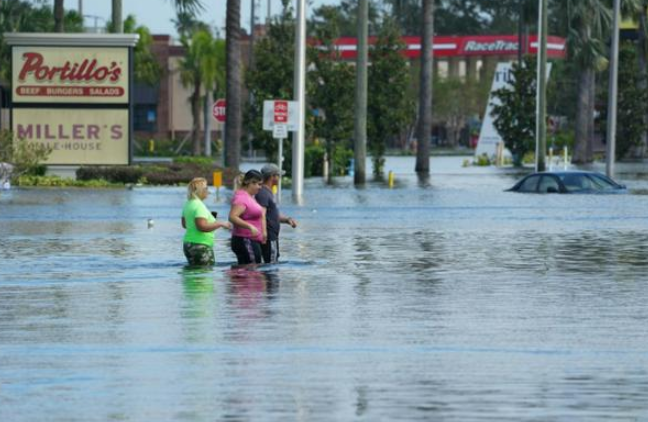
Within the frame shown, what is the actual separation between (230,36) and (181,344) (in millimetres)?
43222

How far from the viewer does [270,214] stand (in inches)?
920

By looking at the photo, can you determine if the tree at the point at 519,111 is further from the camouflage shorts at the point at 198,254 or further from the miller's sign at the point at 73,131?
the camouflage shorts at the point at 198,254

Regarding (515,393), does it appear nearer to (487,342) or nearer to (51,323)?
(487,342)

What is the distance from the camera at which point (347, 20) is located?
604ft

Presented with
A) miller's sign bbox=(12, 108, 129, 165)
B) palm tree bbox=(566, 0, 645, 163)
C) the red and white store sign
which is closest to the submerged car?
miller's sign bbox=(12, 108, 129, 165)

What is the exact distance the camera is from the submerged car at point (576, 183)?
49.0 meters

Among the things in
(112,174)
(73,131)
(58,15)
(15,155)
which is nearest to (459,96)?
(58,15)

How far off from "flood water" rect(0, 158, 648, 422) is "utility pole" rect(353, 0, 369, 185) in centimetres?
2594

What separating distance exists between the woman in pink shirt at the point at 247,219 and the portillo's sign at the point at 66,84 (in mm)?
32911

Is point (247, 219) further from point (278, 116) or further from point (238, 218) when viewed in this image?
point (278, 116)

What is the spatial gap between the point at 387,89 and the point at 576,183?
2994 centimetres

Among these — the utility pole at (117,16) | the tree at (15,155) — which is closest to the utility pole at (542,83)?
the utility pole at (117,16)

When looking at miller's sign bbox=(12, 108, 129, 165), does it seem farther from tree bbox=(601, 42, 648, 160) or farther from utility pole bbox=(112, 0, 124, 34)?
tree bbox=(601, 42, 648, 160)

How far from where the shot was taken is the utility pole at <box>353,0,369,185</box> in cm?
5900
